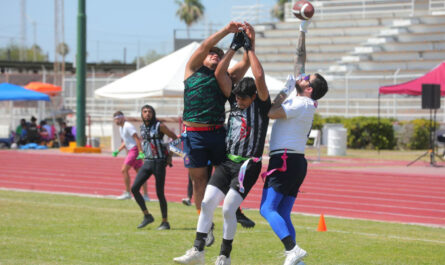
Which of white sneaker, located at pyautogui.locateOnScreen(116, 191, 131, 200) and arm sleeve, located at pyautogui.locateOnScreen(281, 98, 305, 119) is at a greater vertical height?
arm sleeve, located at pyautogui.locateOnScreen(281, 98, 305, 119)

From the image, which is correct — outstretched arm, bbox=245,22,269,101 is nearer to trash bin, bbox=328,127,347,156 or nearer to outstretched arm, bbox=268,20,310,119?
outstretched arm, bbox=268,20,310,119

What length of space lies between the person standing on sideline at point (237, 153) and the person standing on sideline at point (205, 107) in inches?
5.3

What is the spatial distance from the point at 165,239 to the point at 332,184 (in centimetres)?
890

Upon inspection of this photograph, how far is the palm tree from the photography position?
92.0 meters

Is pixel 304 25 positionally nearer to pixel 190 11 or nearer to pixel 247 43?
pixel 247 43

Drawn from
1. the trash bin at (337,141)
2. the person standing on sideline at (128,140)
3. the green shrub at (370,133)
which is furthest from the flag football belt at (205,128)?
the green shrub at (370,133)

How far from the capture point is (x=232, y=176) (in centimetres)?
741

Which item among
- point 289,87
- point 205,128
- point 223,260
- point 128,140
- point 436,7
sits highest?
point 436,7

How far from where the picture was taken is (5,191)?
17016mm

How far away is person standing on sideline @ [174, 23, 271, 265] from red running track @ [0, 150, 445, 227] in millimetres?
6477

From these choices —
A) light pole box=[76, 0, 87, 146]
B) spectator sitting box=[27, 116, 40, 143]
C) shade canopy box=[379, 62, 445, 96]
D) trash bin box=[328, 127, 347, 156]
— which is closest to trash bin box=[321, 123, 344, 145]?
trash bin box=[328, 127, 347, 156]

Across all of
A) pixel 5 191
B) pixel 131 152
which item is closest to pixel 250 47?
pixel 131 152

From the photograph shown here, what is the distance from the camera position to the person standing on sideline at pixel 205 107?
7488mm

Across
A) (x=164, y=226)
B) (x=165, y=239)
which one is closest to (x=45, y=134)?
(x=164, y=226)
